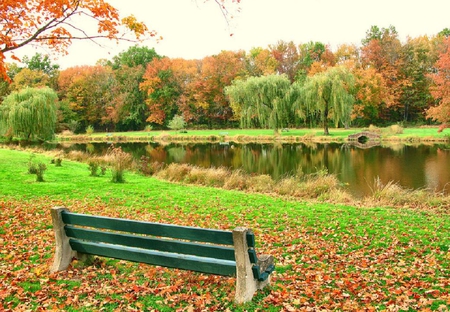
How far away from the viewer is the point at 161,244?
3.91m

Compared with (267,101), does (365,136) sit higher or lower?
lower

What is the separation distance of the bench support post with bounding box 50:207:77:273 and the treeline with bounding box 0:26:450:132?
4075 centimetres

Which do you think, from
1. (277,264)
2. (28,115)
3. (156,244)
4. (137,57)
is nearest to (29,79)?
(137,57)

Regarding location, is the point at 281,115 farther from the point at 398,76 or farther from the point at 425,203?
the point at 425,203

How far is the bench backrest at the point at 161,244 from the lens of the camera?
142 inches

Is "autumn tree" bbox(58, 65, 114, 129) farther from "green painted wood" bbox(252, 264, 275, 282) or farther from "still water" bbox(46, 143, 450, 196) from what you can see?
"green painted wood" bbox(252, 264, 275, 282)

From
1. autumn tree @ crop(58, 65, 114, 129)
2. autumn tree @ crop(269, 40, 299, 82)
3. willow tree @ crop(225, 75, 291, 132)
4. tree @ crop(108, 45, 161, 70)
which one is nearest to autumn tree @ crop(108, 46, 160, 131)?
tree @ crop(108, 45, 161, 70)

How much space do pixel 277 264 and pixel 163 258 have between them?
1.88 meters

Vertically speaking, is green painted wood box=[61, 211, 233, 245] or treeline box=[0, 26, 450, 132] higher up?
treeline box=[0, 26, 450, 132]

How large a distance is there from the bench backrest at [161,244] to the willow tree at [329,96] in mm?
35477

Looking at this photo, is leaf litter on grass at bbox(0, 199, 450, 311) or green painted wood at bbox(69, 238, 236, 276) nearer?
green painted wood at bbox(69, 238, 236, 276)

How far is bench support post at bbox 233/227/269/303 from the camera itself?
3504mm

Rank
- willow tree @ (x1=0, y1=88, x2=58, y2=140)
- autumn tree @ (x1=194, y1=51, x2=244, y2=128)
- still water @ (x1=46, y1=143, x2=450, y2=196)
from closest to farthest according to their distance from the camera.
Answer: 1. still water @ (x1=46, y1=143, x2=450, y2=196)
2. willow tree @ (x1=0, y1=88, x2=58, y2=140)
3. autumn tree @ (x1=194, y1=51, x2=244, y2=128)

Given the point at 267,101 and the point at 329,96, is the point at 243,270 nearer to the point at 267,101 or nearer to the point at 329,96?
the point at 329,96
